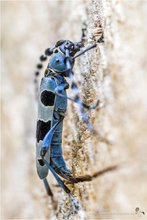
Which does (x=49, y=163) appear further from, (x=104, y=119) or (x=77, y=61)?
(x=77, y=61)

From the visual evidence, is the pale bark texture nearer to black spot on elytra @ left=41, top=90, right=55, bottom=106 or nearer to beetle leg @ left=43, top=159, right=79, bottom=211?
beetle leg @ left=43, top=159, right=79, bottom=211

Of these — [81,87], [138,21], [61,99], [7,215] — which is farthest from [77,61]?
[7,215]

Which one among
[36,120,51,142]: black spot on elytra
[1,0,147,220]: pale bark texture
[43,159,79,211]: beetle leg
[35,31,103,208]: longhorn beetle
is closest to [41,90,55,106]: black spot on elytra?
[35,31,103,208]: longhorn beetle

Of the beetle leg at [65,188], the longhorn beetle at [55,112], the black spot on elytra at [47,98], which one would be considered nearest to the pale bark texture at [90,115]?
the beetle leg at [65,188]

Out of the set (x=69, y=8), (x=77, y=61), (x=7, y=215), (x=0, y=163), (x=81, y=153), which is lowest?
(x=7, y=215)

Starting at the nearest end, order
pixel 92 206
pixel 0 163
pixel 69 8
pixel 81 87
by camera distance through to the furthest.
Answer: pixel 92 206 < pixel 81 87 < pixel 69 8 < pixel 0 163

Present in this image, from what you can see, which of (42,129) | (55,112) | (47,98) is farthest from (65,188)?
(47,98)

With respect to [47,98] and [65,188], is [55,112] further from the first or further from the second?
[65,188]
